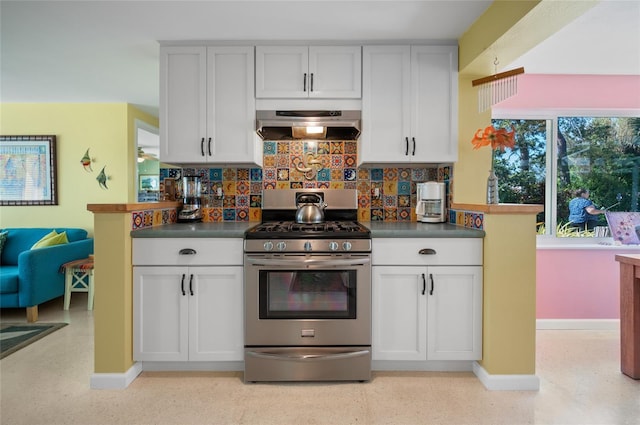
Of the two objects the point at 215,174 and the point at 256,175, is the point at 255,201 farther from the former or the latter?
the point at 215,174

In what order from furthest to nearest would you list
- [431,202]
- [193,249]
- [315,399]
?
[431,202]
[193,249]
[315,399]

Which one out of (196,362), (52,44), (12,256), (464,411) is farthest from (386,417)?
(12,256)

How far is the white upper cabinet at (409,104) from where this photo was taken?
272cm

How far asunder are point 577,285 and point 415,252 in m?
2.09

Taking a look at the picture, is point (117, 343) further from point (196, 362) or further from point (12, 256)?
point (12, 256)

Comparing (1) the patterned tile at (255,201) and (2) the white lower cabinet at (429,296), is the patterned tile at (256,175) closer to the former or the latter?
(1) the patterned tile at (255,201)

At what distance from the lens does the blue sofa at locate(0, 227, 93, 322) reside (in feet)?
11.3

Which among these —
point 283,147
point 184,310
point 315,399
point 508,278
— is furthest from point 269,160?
point 508,278

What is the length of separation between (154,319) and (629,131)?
4375 millimetres

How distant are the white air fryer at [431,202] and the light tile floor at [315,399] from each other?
1122mm

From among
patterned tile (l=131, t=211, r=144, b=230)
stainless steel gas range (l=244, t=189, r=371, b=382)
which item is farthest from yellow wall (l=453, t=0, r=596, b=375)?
patterned tile (l=131, t=211, r=144, b=230)

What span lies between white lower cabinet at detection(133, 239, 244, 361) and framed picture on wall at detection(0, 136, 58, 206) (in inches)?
128

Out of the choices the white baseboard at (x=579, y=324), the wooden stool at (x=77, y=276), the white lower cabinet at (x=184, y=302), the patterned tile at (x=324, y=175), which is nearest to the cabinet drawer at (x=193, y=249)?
the white lower cabinet at (x=184, y=302)

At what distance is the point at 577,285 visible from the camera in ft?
11.0
